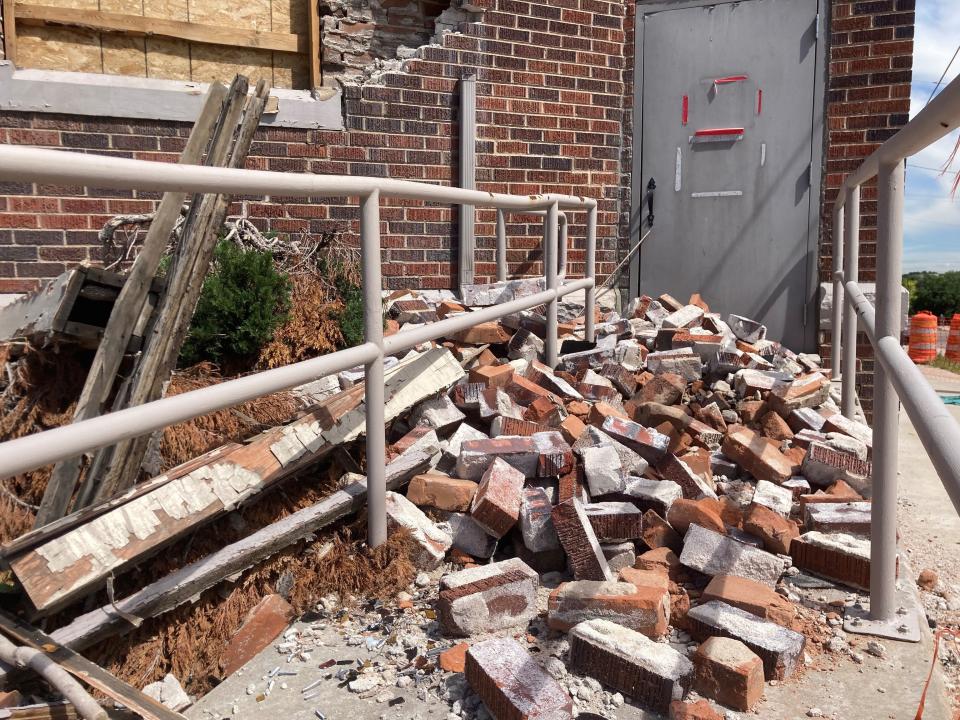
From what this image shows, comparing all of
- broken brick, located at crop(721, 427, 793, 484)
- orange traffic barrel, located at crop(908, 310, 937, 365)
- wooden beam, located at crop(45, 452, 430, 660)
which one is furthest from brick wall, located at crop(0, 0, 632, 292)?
orange traffic barrel, located at crop(908, 310, 937, 365)

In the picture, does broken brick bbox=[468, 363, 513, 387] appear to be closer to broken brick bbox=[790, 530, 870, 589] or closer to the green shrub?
the green shrub

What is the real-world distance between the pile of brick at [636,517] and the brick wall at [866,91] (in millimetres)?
2648

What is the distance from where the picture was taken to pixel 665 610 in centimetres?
201

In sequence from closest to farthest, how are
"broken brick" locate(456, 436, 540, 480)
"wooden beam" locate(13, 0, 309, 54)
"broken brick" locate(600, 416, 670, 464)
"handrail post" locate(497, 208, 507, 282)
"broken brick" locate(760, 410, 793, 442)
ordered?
"broken brick" locate(456, 436, 540, 480) < "broken brick" locate(600, 416, 670, 464) < "broken brick" locate(760, 410, 793, 442) < "wooden beam" locate(13, 0, 309, 54) < "handrail post" locate(497, 208, 507, 282)

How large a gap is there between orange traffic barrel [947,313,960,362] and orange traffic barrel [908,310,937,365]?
0.92ft

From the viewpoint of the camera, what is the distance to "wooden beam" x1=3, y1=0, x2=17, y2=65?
16.3 ft

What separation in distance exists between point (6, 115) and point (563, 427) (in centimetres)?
431

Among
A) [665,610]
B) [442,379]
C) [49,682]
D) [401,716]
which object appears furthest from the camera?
[442,379]

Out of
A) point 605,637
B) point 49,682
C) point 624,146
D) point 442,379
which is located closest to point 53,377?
point 442,379

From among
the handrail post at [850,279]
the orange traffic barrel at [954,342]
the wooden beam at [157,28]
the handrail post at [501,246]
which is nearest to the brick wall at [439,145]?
the handrail post at [501,246]

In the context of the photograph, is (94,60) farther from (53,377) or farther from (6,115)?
(53,377)

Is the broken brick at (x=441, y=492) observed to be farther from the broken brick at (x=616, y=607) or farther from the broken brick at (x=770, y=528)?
the broken brick at (x=770, y=528)

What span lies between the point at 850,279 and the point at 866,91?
3735 mm

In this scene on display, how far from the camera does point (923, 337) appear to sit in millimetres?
11180
